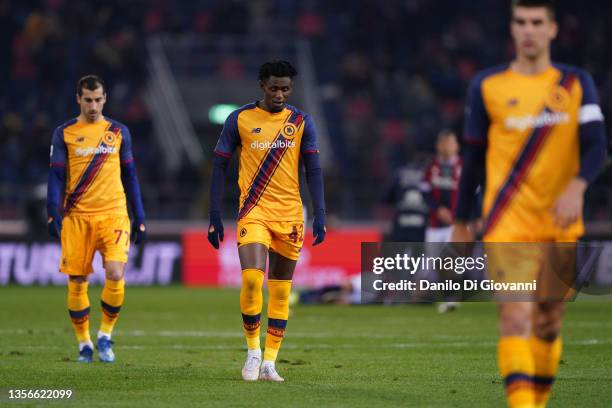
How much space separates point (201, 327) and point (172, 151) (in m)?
13.9

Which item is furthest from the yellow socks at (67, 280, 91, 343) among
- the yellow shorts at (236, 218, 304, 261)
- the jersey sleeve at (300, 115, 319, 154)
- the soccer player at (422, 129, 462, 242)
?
the soccer player at (422, 129, 462, 242)

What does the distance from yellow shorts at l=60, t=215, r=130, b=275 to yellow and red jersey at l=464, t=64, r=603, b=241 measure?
4.83m

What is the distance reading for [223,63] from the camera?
2889 cm

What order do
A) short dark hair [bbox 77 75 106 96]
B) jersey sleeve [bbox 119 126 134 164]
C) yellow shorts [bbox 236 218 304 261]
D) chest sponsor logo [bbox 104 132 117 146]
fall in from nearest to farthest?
yellow shorts [bbox 236 218 304 261], short dark hair [bbox 77 75 106 96], chest sponsor logo [bbox 104 132 117 146], jersey sleeve [bbox 119 126 134 164]

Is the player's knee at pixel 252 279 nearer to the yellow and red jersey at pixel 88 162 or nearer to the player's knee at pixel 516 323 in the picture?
the yellow and red jersey at pixel 88 162

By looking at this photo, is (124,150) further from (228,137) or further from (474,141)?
(474,141)

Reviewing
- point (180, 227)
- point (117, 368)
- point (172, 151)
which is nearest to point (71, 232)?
point (117, 368)

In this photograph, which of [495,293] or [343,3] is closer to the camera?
[495,293]

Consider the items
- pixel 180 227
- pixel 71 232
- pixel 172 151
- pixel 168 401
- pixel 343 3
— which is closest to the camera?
pixel 168 401

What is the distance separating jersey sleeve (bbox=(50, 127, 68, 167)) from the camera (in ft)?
33.1

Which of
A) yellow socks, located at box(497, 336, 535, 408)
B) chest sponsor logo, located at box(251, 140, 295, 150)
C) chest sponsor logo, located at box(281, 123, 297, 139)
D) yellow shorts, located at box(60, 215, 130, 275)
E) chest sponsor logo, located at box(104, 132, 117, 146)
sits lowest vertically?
yellow shorts, located at box(60, 215, 130, 275)

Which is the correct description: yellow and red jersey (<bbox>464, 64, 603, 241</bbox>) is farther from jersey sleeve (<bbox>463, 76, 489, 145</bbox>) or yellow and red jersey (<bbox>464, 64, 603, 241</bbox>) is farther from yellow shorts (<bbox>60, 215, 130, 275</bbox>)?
yellow shorts (<bbox>60, 215, 130, 275</bbox>)

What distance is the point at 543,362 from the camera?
235 inches

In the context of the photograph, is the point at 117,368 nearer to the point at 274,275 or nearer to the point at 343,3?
the point at 274,275
